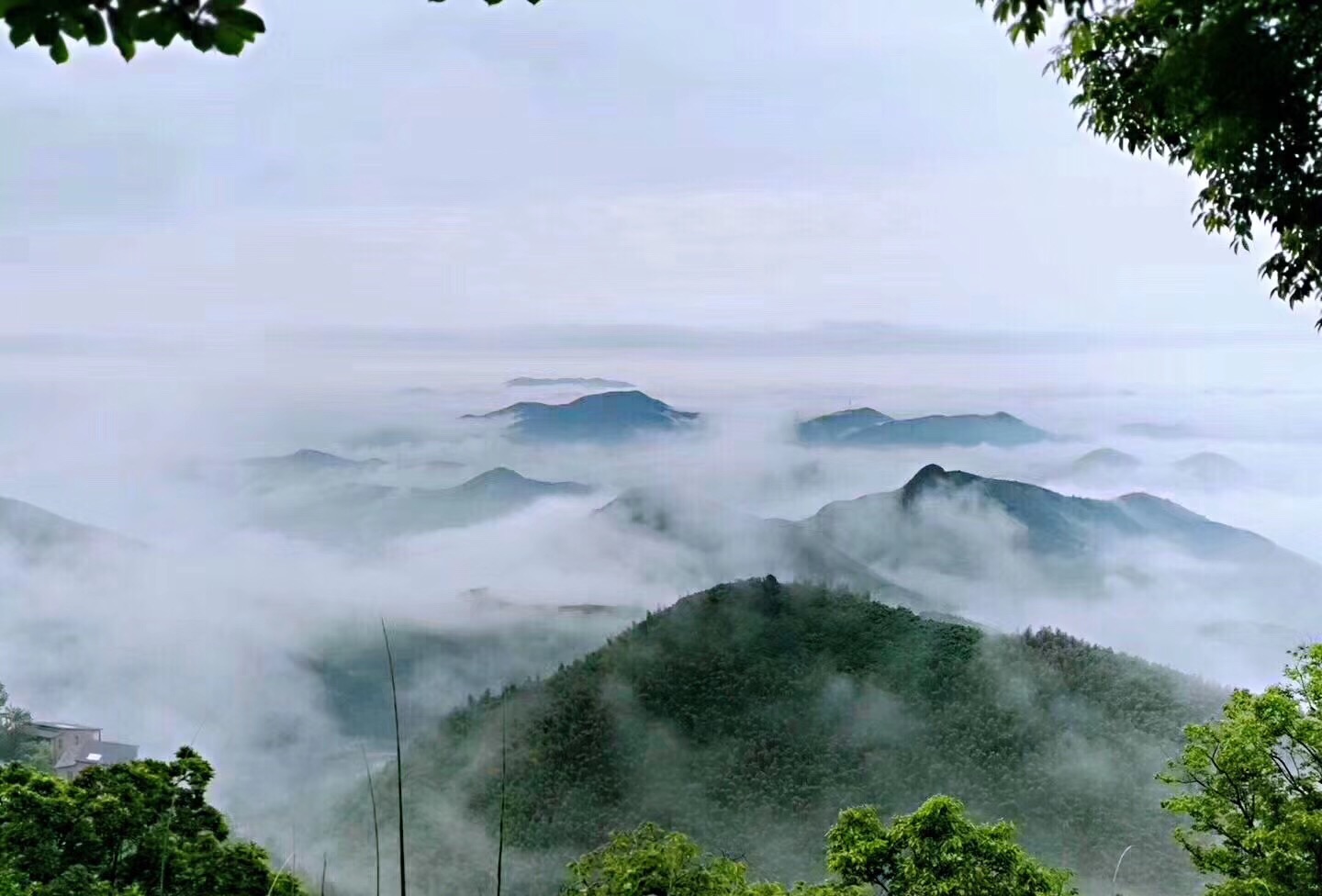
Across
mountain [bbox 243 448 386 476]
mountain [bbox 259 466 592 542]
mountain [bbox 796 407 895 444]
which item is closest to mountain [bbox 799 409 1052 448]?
mountain [bbox 796 407 895 444]

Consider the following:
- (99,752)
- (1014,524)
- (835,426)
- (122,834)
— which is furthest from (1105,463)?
(122,834)

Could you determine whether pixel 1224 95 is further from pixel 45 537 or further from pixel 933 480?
pixel 45 537

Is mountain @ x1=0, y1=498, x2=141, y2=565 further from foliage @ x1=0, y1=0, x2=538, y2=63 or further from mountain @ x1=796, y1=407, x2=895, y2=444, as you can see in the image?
foliage @ x1=0, y1=0, x2=538, y2=63

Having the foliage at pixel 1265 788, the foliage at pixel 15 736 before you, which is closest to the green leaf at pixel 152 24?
the foliage at pixel 1265 788

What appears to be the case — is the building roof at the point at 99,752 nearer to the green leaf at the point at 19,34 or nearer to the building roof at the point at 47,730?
the building roof at the point at 47,730

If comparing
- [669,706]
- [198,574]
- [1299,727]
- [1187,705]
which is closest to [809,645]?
[669,706]

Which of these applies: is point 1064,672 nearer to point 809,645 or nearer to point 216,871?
point 809,645
